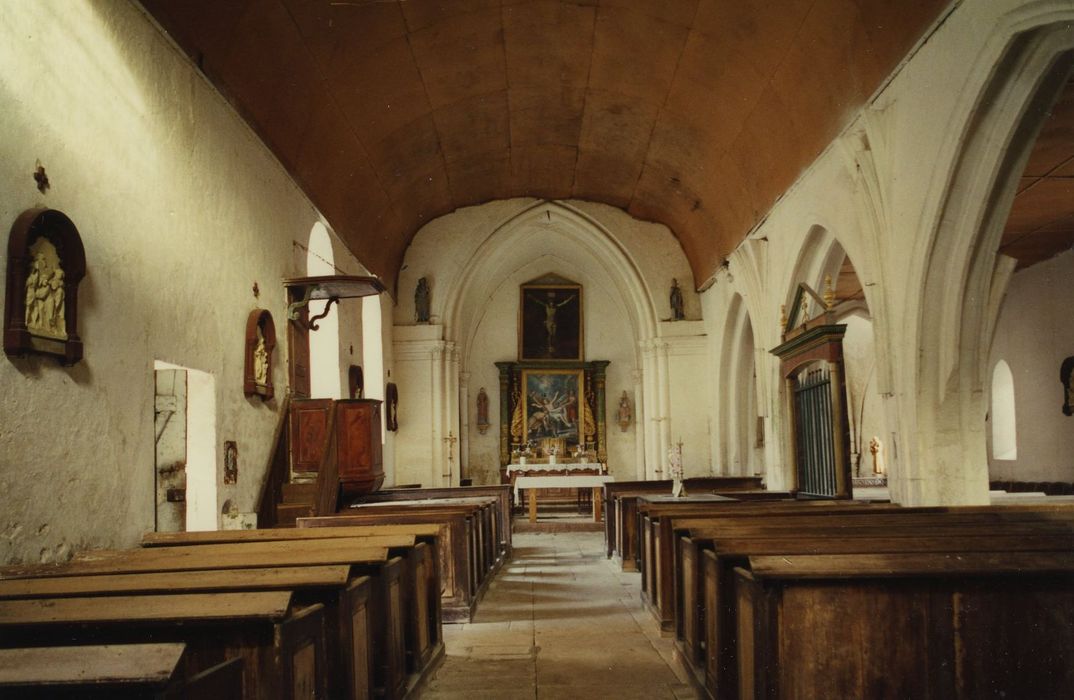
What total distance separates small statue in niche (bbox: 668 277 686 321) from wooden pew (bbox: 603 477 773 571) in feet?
13.4

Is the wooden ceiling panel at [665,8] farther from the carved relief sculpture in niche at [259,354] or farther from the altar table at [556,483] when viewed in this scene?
the altar table at [556,483]

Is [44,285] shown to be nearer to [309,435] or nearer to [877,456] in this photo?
[309,435]

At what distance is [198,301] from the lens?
6.50 metres

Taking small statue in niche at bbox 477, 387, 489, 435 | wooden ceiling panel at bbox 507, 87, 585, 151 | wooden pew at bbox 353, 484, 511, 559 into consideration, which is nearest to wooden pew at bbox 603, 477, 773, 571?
wooden pew at bbox 353, 484, 511, 559

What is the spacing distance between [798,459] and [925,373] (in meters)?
1.96

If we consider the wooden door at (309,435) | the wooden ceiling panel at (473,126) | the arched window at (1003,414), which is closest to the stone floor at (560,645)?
the wooden door at (309,435)

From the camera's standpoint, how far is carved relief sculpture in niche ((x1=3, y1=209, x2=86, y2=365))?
13.4 ft

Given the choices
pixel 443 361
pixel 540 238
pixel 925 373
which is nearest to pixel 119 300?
pixel 925 373

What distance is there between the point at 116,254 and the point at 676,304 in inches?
439

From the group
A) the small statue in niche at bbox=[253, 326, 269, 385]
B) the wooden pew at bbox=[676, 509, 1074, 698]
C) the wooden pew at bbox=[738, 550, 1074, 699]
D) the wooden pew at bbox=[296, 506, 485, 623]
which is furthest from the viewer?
the small statue in niche at bbox=[253, 326, 269, 385]

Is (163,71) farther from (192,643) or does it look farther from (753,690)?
(753,690)

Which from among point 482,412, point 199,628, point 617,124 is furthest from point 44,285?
point 482,412

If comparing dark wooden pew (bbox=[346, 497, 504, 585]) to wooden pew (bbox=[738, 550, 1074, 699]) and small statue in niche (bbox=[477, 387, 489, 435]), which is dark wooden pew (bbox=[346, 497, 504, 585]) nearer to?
wooden pew (bbox=[738, 550, 1074, 699])

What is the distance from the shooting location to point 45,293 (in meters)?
4.39
